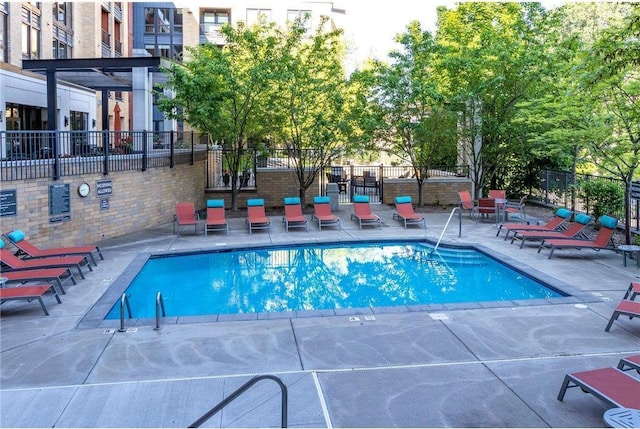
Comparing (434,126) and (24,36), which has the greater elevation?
(24,36)

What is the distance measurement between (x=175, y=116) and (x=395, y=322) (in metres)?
13.9

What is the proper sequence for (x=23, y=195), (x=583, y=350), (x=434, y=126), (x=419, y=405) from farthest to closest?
(x=434, y=126)
(x=23, y=195)
(x=583, y=350)
(x=419, y=405)

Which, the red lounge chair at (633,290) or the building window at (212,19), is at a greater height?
the building window at (212,19)

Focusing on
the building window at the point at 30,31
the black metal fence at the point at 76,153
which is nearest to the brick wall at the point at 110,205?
the black metal fence at the point at 76,153

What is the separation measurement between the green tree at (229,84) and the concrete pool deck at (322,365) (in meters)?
9.94

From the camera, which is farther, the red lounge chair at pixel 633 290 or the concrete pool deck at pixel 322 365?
the red lounge chair at pixel 633 290

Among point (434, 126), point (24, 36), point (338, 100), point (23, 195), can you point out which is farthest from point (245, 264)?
point (24, 36)

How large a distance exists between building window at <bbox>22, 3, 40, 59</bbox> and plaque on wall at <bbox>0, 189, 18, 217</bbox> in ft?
54.1

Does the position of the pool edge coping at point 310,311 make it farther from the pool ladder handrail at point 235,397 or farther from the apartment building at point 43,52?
the apartment building at point 43,52

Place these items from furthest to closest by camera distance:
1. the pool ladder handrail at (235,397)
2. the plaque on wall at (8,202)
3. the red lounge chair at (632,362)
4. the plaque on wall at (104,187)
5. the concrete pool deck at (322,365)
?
the plaque on wall at (104,187) < the plaque on wall at (8,202) < the red lounge chair at (632,362) < the concrete pool deck at (322,365) < the pool ladder handrail at (235,397)

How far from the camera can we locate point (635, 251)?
13.4m

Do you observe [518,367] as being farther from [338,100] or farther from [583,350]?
[338,100]

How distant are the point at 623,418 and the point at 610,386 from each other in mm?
718

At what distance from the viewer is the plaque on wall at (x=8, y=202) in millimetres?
12688
